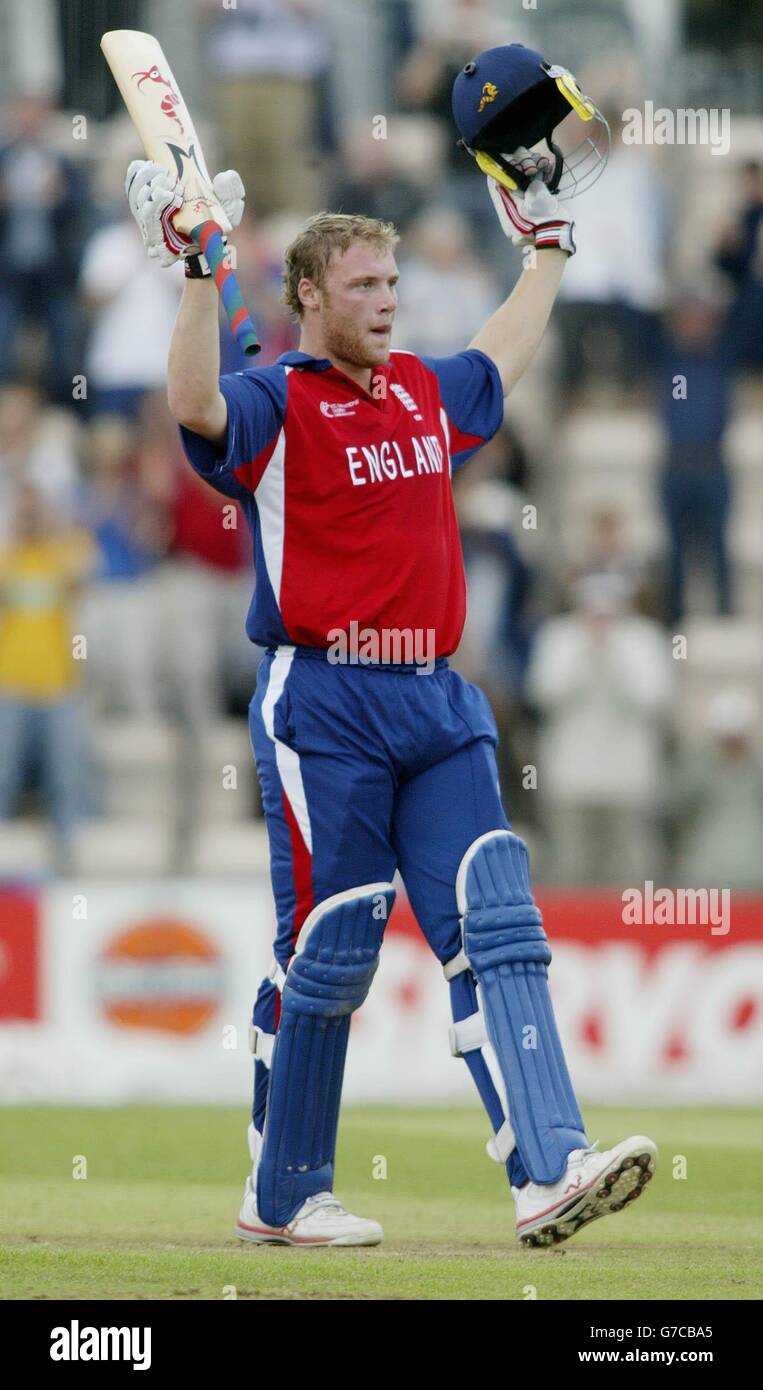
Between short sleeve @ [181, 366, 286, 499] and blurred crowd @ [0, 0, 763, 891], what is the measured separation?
6195 millimetres

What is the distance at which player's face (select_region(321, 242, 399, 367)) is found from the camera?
594cm

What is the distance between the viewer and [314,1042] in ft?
19.7

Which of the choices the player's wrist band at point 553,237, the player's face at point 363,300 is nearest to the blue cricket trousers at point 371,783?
the player's face at point 363,300

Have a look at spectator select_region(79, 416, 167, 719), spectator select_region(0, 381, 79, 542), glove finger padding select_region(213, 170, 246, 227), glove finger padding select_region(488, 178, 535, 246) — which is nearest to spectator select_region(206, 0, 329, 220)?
spectator select_region(0, 381, 79, 542)

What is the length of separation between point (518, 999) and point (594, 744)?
6.80m

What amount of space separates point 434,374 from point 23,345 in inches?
314

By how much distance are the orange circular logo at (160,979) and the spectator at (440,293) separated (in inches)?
150

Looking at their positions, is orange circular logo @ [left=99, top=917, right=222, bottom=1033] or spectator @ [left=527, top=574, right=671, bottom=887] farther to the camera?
spectator @ [left=527, top=574, right=671, bottom=887]

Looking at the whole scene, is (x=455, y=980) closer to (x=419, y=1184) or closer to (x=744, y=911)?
(x=419, y=1184)

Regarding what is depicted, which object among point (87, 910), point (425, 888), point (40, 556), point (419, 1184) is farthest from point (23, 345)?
point (425, 888)

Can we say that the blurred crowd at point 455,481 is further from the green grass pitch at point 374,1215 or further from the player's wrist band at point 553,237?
the player's wrist band at point 553,237

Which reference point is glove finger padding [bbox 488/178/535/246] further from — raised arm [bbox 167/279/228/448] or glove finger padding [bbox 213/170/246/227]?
raised arm [bbox 167/279/228/448]

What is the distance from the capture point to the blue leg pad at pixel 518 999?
562 cm

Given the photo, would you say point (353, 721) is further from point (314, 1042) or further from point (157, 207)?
point (157, 207)
